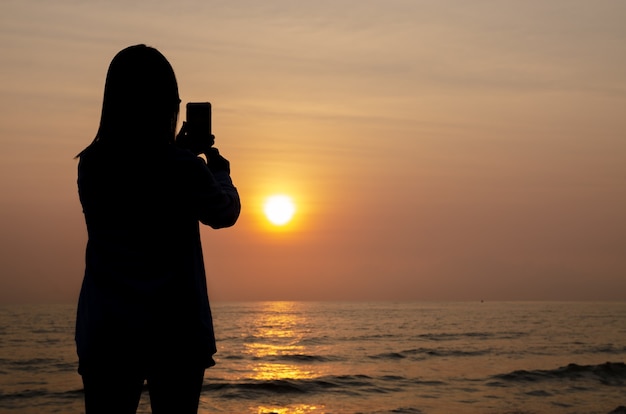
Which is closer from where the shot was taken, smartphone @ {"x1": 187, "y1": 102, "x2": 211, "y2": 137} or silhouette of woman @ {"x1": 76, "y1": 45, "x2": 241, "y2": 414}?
silhouette of woman @ {"x1": 76, "y1": 45, "x2": 241, "y2": 414}

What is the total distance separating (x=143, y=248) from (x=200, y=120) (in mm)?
521

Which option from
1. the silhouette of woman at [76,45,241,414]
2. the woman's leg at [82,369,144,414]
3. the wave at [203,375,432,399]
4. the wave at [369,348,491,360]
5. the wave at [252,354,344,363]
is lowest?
the wave at [369,348,491,360]

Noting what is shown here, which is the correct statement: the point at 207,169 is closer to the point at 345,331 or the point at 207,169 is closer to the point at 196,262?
the point at 196,262

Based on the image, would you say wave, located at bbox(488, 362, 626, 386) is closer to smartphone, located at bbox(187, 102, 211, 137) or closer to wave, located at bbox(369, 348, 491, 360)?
wave, located at bbox(369, 348, 491, 360)

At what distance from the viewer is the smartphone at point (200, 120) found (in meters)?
2.47

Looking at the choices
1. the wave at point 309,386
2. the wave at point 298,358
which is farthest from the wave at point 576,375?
the wave at point 298,358

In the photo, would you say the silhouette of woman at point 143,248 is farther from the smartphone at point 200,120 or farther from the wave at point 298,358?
the wave at point 298,358

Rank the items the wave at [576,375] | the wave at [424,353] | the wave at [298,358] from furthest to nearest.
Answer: the wave at [424,353], the wave at [298,358], the wave at [576,375]

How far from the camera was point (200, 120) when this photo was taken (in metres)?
2.48

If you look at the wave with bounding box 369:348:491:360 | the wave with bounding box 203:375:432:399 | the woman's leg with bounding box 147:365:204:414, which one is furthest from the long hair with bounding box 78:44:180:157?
the wave with bounding box 369:348:491:360

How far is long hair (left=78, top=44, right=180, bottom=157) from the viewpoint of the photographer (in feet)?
7.40

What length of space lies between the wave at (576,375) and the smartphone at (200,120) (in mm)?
17382

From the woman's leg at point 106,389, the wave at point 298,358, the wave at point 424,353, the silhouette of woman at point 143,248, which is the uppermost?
the silhouette of woman at point 143,248

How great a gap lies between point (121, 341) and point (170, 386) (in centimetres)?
21
